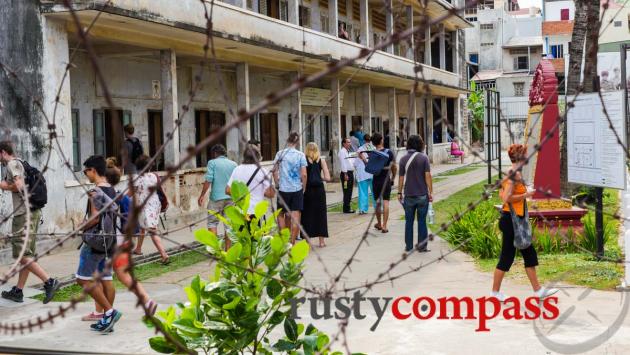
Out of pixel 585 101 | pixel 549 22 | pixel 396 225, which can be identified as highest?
pixel 549 22

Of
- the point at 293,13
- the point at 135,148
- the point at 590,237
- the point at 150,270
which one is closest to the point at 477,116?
the point at 293,13

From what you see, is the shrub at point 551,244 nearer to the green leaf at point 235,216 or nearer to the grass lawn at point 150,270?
the grass lawn at point 150,270

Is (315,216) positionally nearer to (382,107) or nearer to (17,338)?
(17,338)

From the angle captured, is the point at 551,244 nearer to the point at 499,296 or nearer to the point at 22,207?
the point at 499,296

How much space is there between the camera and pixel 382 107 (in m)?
34.5

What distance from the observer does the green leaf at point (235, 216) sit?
3.90m

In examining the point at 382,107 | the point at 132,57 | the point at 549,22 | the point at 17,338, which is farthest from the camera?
the point at 549,22

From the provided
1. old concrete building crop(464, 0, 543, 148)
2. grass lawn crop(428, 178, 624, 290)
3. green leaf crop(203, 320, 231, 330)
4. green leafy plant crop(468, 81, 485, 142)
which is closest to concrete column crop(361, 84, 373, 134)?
grass lawn crop(428, 178, 624, 290)

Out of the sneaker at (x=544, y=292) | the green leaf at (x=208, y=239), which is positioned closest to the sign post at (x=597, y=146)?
the sneaker at (x=544, y=292)

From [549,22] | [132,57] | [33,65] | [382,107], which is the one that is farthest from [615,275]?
[549,22]

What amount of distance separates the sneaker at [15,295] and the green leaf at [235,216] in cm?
571

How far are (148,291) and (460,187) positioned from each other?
16133 mm

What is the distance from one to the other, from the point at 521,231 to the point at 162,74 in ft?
32.8

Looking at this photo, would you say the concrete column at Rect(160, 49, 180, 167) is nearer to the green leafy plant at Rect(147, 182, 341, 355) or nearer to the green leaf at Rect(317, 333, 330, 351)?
the green leafy plant at Rect(147, 182, 341, 355)
